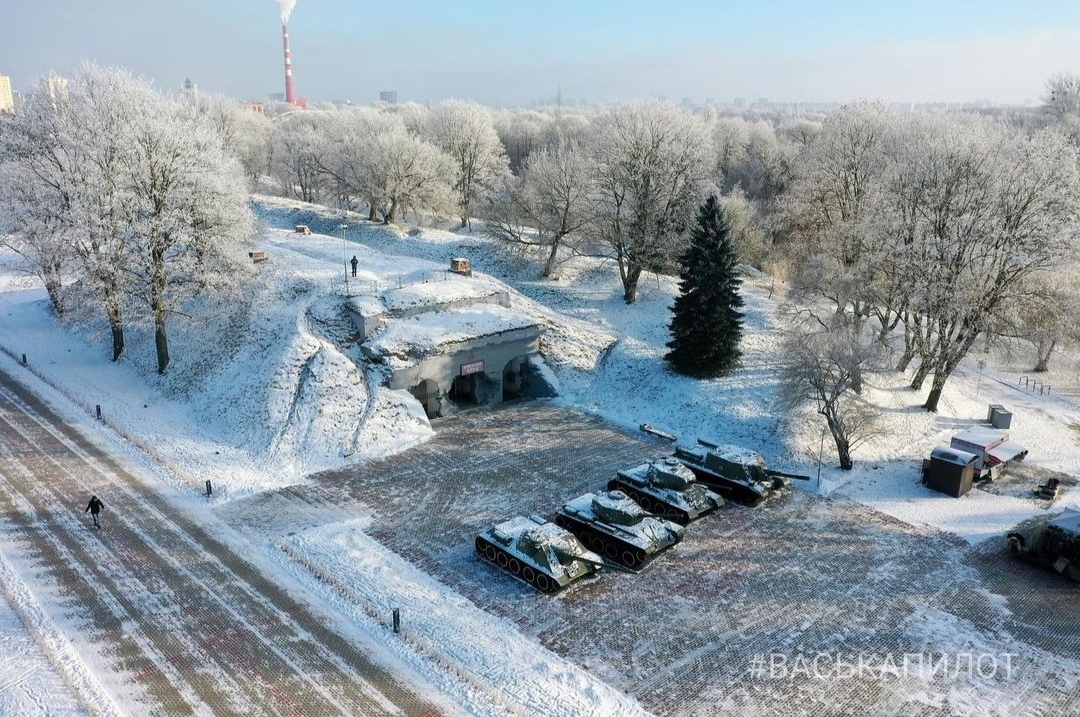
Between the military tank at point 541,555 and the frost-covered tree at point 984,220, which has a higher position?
the frost-covered tree at point 984,220

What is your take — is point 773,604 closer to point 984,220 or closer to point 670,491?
point 670,491

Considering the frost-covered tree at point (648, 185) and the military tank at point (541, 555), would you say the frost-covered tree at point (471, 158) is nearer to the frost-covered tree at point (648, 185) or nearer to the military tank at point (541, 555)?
the frost-covered tree at point (648, 185)

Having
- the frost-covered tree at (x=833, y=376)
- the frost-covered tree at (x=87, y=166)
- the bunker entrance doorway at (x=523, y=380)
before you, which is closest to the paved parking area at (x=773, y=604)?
the frost-covered tree at (x=833, y=376)

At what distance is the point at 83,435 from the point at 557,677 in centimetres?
2051

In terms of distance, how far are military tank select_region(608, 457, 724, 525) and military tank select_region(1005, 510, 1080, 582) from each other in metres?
7.84

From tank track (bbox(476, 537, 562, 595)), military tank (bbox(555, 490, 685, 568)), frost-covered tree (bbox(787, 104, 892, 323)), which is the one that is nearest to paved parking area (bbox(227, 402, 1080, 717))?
tank track (bbox(476, 537, 562, 595))

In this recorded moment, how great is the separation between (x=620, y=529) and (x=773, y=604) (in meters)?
4.11

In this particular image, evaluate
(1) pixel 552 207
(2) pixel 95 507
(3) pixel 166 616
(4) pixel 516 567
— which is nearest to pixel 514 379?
(4) pixel 516 567

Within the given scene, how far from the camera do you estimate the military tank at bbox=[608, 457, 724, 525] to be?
21.1 meters

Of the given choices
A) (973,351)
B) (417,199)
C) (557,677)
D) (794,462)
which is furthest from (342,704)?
(417,199)

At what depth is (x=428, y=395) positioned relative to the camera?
95.4 feet

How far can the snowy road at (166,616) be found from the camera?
14.0 meters

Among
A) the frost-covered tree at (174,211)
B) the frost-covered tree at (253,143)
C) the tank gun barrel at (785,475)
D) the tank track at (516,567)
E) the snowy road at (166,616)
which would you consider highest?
the frost-covered tree at (253,143)

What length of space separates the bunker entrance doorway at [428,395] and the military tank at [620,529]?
34.2 ft
